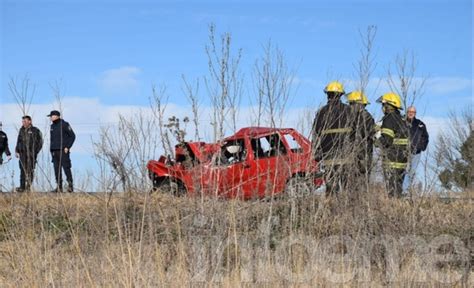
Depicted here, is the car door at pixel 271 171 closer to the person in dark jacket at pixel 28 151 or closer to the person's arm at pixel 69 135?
the person in dark jacket at pixel 28 151

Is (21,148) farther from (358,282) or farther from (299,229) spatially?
(358,282)

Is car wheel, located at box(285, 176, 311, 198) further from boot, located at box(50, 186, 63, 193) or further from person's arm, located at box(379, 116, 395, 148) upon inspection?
boot, located at box(50, 186, 63, 193)

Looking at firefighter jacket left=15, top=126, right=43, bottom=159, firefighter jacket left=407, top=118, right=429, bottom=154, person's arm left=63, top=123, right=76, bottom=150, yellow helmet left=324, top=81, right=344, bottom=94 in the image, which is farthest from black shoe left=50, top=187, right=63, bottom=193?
person's arm left=63, top=123, right=76, bottom=150

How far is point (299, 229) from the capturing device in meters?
5.62

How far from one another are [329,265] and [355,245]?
0.33 meters

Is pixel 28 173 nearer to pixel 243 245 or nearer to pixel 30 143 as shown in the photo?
pixel 30 143

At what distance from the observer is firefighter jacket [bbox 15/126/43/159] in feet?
23.5

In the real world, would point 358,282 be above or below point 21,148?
below

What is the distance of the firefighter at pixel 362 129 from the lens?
20.2ft

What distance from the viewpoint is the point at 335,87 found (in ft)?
22.2

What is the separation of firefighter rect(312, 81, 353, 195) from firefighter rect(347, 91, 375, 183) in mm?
74

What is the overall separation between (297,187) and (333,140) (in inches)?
25.1

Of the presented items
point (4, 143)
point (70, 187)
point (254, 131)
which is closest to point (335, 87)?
point (254, 131)

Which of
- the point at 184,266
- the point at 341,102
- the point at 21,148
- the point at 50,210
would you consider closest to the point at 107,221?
the point at 184,266
